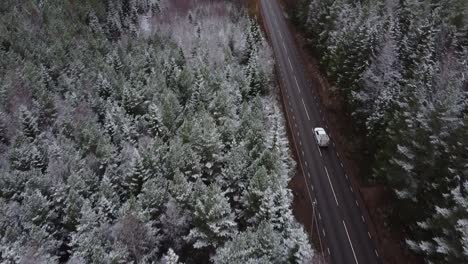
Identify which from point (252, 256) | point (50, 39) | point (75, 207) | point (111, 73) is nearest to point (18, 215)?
point (75, 207)

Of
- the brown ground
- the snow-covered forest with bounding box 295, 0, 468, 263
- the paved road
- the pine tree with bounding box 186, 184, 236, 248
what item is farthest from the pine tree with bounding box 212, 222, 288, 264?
the brown ground

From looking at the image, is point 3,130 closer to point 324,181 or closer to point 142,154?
point 142,154

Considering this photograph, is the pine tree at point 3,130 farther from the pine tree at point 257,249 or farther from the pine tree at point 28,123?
the pine tree at point 257,249

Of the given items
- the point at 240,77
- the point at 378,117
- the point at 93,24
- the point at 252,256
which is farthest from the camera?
the point at 93,24

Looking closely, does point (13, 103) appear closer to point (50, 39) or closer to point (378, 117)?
point (50, 39)

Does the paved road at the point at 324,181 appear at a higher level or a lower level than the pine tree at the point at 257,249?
lower

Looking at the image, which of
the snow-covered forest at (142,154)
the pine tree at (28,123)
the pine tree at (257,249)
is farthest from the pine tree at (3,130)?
the pine tree at (257,249)
